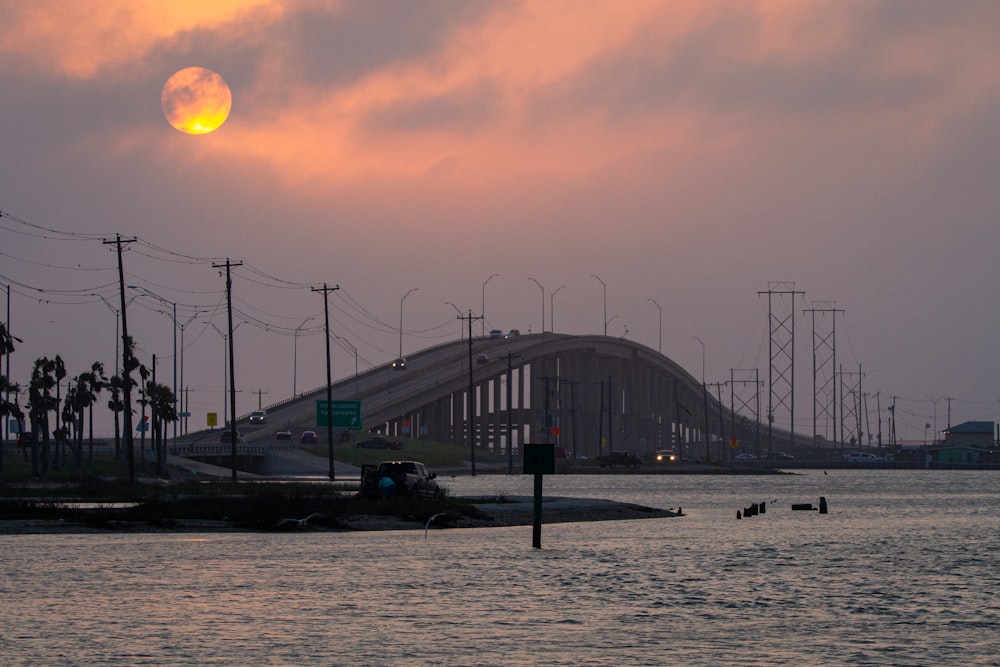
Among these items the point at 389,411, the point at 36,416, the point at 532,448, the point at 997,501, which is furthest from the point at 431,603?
the point at 389,411

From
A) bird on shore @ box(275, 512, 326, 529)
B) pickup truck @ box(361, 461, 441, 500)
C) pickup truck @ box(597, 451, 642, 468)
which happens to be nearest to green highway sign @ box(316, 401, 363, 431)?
pickup truck @ box(597, 451, 642, 468)

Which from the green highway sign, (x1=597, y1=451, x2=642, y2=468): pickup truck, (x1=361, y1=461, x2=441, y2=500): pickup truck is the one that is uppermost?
the green highway sign

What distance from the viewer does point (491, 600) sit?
3017cm

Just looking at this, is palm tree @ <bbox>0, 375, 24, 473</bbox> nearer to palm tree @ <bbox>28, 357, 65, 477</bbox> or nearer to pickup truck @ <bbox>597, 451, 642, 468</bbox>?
palm tree @ <bbox>28, 357, 65, 477</bbox>

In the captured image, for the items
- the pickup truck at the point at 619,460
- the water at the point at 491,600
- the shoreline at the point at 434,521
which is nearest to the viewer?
the water at the point at 491,600

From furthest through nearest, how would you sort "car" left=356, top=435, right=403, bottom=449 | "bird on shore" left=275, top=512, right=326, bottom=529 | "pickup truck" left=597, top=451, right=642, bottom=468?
"pickup truck" left=597, top=451, right=642, bottom=468 < "car" left=356, top=435, right=403, bottom=449 < "bird on shore" left=275, top=512, right=326, bottom=529

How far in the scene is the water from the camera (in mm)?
22984

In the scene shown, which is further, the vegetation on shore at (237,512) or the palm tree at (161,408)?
the palm tree at (161,408)

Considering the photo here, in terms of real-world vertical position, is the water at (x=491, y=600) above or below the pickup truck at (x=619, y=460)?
above

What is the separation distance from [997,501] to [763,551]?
197 ft

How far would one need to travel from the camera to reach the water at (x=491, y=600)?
2298 centimetres

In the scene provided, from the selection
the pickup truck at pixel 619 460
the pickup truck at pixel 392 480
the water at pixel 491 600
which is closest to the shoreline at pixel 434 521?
the water at pixel 491 600

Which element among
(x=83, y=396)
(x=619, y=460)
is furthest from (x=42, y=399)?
(x=619, y=460)

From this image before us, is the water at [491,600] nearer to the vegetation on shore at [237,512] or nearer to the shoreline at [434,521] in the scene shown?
the shoreline at [434,521]
